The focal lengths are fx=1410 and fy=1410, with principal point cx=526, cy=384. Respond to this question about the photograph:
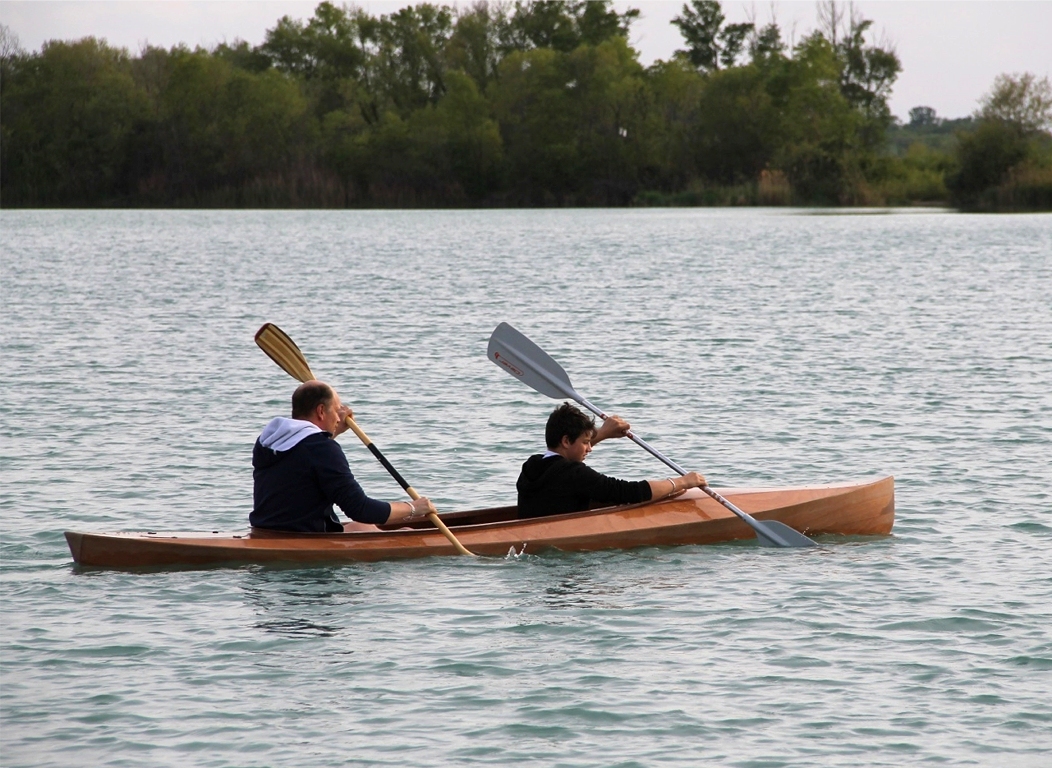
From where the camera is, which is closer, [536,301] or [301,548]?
[301,548]

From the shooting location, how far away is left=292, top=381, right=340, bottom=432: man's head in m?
7.71

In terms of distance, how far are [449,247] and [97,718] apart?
3957cm

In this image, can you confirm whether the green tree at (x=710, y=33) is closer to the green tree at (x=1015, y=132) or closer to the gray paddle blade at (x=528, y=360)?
the green tree at (x=1015, y=132)

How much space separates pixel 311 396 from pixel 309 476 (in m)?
0.45

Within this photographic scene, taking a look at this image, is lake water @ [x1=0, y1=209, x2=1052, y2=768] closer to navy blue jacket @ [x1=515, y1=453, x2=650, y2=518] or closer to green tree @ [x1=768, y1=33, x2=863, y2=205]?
navy blue jacket @ [x1=515, y1=453, x2=650, y2=518]

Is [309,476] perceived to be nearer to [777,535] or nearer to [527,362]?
[527,362]

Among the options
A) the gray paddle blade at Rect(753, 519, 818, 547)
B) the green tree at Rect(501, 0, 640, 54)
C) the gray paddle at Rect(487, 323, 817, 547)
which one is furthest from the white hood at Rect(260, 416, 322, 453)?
the green tree at Rect(501, 0, 640, 54)

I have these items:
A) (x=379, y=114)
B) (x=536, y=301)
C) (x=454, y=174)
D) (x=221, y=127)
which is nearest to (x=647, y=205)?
(x=454, y=174)

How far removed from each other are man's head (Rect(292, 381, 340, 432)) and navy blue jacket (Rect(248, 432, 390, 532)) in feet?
0.26

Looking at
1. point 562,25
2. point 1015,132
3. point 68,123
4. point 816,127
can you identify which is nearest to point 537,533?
point 1015,132

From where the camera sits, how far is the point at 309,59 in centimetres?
8731

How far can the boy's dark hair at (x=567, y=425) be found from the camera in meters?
8.05

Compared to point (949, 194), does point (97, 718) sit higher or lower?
lower

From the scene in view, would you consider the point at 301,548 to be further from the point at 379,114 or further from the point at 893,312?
the point at 379,114
